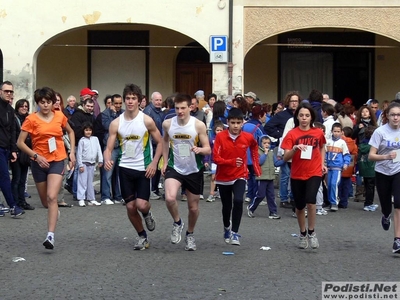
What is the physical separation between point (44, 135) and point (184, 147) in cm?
167

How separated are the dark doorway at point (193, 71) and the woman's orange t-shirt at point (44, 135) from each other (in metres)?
14.5

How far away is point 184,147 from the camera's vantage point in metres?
10.0

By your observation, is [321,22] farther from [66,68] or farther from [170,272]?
[170,272]

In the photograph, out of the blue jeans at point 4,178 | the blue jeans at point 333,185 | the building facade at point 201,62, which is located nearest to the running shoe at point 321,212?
the blue jeans at point 333,185

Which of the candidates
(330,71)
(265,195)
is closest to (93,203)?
(265,195)

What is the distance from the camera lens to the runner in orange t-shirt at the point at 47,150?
9938 millimetres

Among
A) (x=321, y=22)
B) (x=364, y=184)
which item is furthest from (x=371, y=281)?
(x=321, y=22)

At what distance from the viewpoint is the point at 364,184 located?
48.5ft

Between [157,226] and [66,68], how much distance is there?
13.1 metres

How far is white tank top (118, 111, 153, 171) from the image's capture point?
32.9ft

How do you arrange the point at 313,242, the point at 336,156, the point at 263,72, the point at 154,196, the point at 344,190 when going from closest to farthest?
the point at 313,242 < the point at 336,156 < the point at 344,190 < the point at 154,196 < the point at 263,72

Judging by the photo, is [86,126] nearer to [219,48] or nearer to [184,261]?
[184,261]

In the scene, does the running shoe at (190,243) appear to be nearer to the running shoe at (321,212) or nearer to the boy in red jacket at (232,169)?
the boy in red jacket at (232,169)

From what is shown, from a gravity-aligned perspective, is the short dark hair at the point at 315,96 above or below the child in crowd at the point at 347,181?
above
